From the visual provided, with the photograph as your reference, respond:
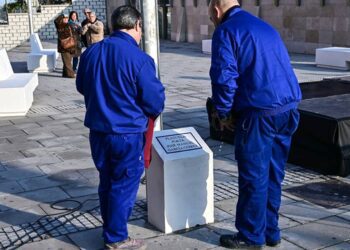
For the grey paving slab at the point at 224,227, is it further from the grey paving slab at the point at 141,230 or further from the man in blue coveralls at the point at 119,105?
the man in blue coveralls at the point at 119,105

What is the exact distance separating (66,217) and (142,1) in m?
1.99

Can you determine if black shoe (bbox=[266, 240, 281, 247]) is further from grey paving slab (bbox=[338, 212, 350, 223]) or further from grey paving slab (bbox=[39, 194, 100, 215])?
grey paving slab (bbox=[39, 194, 100, 215])

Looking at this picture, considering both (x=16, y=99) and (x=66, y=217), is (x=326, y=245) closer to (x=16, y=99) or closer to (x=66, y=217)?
(x=66, y=217)

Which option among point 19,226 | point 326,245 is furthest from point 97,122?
point 326,245

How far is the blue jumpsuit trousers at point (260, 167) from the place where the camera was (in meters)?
3.35

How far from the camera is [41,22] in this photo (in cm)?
2969

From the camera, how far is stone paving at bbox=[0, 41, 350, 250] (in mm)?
3910

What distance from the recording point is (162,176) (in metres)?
3.90

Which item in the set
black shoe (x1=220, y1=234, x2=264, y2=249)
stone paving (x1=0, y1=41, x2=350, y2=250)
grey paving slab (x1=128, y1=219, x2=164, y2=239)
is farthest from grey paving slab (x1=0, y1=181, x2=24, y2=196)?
black shoe (x1=220, y1=234, x2=264, y2=249)

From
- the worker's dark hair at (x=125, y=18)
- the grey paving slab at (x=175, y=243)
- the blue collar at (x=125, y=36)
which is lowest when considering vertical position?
the grey paving slab at (x=175, y=243)

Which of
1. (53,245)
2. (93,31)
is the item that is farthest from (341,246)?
(93,31)

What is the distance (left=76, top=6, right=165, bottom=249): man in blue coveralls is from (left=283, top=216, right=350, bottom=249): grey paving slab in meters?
1.27

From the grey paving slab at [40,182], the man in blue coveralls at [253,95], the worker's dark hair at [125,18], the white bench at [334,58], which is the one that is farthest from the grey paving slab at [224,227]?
the white bench at [334,58]

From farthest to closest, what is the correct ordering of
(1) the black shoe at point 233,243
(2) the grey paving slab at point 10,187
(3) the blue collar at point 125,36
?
(2) the grey paving slab at point 10,187
(1) the black shoe at point 233,243
(3) the blue collar at point 125,36
